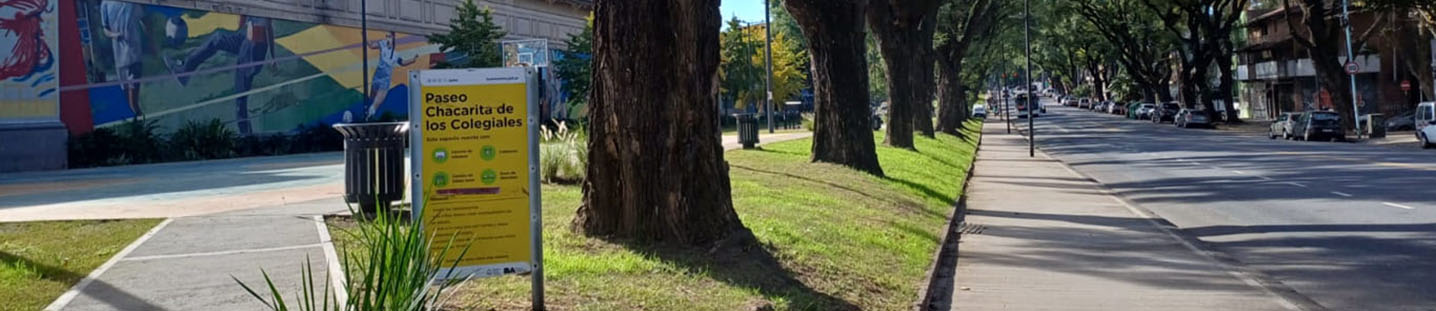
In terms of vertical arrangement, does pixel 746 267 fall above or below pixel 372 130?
below

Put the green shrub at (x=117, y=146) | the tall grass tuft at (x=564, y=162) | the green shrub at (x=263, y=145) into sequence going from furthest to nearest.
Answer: the green shrub at (x=263, y=145)
the green shrub at (x=117, y=146)
the tall grass tuft at (x=564, y=162)

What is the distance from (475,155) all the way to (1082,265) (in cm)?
662

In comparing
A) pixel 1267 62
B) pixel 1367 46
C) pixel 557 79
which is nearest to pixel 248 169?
pixel 557 79

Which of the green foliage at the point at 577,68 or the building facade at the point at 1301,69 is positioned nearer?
the green foliage at the point at 577,68

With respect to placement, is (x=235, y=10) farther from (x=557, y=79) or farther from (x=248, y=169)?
(x=557, y=79)

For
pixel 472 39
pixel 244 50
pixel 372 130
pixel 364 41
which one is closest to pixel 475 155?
pixel 372 130

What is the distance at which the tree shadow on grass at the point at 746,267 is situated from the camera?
7.89 meters

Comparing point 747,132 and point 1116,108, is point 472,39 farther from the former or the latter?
point 1116,108

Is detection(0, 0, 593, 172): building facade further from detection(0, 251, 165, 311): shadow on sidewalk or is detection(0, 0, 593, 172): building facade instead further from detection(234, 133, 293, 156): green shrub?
detection(0, 251, 165, 311): shadow on sidewalk

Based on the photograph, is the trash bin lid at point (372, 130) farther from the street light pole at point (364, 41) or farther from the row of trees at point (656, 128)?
the street light pole at point (364, 41)

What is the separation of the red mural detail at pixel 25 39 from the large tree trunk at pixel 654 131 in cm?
2356

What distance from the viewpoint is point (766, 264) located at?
8.81m

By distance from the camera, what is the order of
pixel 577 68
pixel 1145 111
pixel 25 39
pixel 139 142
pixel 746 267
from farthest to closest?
pixel 1145 111 < pixel 577 68 < pixel 139 142 < pixel 25 39 < pixel 746 267

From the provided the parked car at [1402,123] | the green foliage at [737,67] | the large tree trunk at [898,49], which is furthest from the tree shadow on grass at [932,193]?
the green foliage at [737,67]
